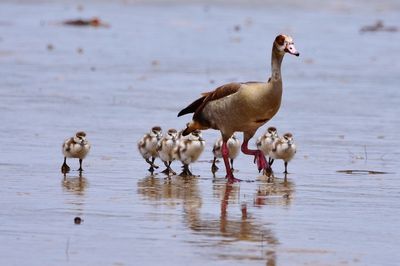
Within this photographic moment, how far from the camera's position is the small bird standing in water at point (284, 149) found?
14672 millimetres

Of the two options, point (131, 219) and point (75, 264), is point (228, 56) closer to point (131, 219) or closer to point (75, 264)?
point (131, 219)

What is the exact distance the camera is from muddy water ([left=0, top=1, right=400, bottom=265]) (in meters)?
9.91

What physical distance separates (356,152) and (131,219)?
5.71 metres

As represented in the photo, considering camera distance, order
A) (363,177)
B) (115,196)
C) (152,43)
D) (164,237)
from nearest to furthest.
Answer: (164,237) → (115,196) → (363,177) → (152,43)

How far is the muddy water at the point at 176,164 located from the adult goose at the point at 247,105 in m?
0.46

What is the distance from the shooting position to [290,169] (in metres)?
14.8

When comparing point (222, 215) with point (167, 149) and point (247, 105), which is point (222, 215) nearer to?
point (247, 105)

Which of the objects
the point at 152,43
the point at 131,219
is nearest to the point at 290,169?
the point at 131,219

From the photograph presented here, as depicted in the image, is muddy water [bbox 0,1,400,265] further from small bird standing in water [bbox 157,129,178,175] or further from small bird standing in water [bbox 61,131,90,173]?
small bird standing in water [bbox 157,129,178,175]

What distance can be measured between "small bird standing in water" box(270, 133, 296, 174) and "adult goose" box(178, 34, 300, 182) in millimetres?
444

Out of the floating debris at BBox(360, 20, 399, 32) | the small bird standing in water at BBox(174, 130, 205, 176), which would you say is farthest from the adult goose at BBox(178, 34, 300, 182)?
the floating debris at BBox(360, 20, 399, 32)

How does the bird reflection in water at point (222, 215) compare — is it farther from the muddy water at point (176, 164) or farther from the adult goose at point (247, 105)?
the adult goose at point (247, 105)

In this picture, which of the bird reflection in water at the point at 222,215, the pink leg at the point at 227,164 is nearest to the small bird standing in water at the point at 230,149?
the pink leg at the point at 227,164

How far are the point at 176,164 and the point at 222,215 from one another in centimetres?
441
